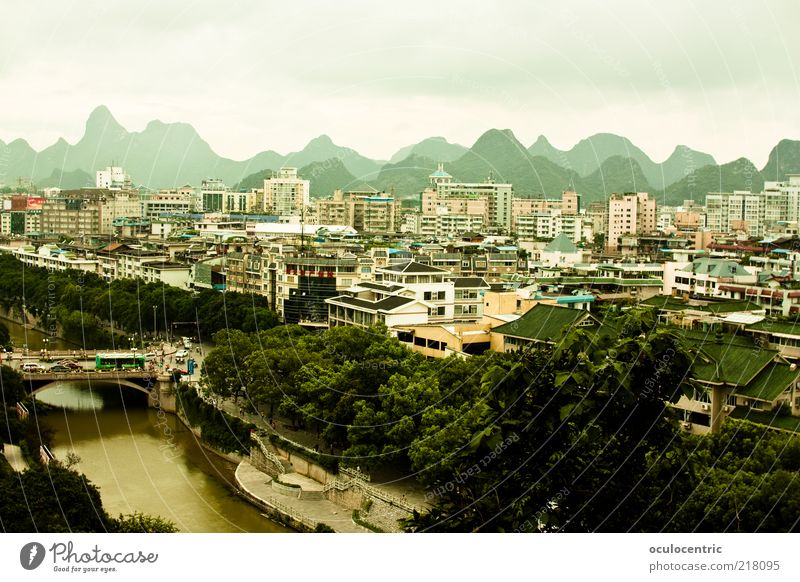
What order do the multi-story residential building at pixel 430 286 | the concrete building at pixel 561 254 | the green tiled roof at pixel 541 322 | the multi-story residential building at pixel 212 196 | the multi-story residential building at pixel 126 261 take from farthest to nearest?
the multi-story residential building at pixel 212 196 < the concrete building at pixel 561 254 < the multi-story residential building at pixel 126 261 < the multi-story residential building at pixel 430 286 < the green tiled roof at pixel 541 322

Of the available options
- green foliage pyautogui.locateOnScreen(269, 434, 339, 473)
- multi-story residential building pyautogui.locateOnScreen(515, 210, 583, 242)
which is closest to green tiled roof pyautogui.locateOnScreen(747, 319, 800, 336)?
green foliage pyautogui.locateOnScreen(269, 434, 339, 473)

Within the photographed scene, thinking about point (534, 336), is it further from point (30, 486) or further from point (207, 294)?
point (207, 294)

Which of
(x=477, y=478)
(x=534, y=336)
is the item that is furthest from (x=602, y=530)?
(x=534, y=336)

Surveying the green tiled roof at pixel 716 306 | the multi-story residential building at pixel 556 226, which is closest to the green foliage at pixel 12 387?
the green tiled roof at pixel 716 306

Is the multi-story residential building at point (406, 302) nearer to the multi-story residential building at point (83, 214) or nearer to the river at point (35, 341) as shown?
the river at point (35, 341)

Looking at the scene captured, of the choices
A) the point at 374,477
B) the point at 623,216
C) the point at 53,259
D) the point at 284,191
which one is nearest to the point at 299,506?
the point at 374,477

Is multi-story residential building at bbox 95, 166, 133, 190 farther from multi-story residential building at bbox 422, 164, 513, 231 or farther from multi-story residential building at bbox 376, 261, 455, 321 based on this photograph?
multi-story residential building at bbox 376, 261, 455, 321
